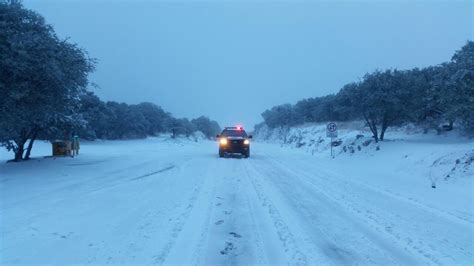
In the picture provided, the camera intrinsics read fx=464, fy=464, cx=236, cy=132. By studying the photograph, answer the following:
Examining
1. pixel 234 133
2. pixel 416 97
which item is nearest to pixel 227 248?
pixel 234 133

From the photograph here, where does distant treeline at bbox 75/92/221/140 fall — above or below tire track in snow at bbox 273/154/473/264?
above

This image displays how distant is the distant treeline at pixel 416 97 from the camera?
1819 centimetres

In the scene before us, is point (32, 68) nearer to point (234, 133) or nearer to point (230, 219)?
point (230, 219)

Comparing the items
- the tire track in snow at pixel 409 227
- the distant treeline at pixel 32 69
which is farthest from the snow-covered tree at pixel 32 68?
the tire track in snow at pixel 409 227

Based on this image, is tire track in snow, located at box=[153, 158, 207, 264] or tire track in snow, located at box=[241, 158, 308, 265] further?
tire track in snow, located at box=[241, 158, 308, 265]

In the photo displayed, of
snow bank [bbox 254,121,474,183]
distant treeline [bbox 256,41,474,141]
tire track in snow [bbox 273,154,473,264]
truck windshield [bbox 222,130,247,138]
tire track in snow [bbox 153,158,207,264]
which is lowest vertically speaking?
tire track in snow [bbox 273,154,473,264]

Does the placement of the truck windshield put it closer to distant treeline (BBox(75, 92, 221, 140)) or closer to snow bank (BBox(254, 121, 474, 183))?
snow bank (BBox(254, 121, 474, 183))

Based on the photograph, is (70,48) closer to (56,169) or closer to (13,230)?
(56,169)

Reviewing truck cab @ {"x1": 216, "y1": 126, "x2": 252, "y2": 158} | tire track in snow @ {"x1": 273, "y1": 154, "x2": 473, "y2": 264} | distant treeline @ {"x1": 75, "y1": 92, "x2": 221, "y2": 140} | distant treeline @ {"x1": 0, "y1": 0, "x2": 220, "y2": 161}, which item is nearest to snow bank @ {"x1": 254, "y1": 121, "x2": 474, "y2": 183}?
tire track in snow @ {"x1": 273, "y1": 154, "x2": 473, "y2": 264}

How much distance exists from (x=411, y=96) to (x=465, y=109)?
11997 millimetres

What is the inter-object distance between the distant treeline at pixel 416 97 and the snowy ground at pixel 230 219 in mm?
4221

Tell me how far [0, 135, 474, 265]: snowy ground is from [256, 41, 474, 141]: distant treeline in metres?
4.22

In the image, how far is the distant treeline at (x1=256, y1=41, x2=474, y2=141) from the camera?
18188 mm

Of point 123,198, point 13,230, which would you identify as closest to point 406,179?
point 123,198
